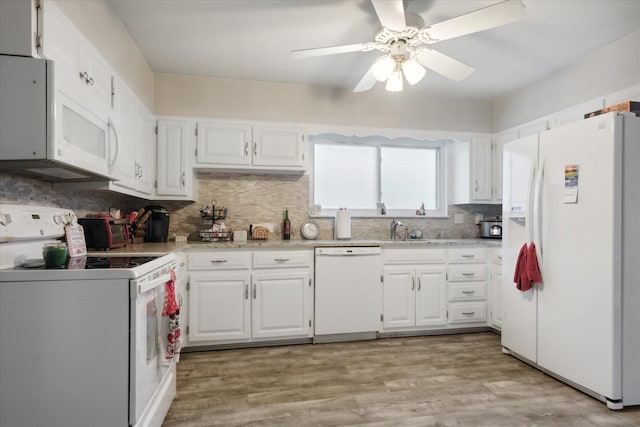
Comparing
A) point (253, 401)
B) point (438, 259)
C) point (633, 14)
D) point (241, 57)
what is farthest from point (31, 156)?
point (633, 14)

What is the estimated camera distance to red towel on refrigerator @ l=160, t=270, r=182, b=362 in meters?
1.74

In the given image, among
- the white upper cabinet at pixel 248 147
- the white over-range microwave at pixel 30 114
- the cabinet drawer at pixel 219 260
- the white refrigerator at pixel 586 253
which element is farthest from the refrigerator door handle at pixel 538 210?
the white over-range microwave at pixel 30 114

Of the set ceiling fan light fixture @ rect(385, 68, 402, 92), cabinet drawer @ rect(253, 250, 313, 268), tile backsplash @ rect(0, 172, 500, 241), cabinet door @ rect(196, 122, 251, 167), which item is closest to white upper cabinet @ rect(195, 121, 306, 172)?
cabinet door @ rect(196, 122, 251, 167)

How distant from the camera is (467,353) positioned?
2.76 m

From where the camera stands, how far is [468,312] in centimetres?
325

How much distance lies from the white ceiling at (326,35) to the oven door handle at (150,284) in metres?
1.70

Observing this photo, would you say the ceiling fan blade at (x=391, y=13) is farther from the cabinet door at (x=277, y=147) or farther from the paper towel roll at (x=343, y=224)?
the paper towel roll at (x=343, y=224)

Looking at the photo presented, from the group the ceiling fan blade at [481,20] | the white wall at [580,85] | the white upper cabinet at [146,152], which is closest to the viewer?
the ceiling fan blade at [481,20]

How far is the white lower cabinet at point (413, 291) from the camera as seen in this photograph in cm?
309

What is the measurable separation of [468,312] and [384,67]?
244 centimetres

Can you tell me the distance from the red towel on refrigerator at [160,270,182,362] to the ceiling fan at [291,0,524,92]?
5.25 feet

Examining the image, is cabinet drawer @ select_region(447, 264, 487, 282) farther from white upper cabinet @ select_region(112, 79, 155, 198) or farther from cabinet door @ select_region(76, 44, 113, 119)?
cabinet door @ select_region(76, 44, 113, 119)

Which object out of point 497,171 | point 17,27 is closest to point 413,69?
point 17,27

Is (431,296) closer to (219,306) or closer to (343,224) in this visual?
(343,224)
